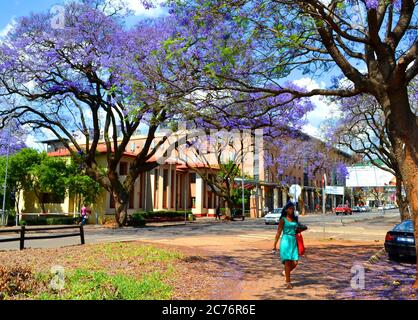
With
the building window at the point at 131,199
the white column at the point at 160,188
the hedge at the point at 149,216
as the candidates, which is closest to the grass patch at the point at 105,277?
the hedge at the point at 149,216

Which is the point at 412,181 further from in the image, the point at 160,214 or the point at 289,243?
the point at 160,214

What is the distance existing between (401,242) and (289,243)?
540cm

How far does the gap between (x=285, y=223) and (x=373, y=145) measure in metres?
22.1

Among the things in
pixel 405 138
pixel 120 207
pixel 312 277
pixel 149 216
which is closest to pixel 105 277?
pixel 312 277

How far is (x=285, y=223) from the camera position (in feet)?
26.4

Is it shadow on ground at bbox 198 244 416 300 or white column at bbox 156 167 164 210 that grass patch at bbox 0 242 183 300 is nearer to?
shadow on ground at bbox 198 244 416 300

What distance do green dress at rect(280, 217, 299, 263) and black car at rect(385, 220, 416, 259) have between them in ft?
17.0

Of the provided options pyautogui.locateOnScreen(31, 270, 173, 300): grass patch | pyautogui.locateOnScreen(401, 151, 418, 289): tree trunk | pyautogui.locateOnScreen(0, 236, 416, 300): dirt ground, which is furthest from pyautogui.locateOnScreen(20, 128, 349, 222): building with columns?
pyautogui.locateOnScreen(401, 151, 418, 289): tree trunk

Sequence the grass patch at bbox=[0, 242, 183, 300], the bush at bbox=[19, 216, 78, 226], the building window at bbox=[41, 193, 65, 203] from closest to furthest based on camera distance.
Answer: the grass patch at bbox=[0, 242, 183, 300], the bush at bbox=[19, 216, 78, 226], the building window at bbox=[41, 193, 65, 203]

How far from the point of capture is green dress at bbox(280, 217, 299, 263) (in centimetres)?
787

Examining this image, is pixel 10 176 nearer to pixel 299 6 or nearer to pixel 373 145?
pixel 373 145

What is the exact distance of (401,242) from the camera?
11641 millimetres

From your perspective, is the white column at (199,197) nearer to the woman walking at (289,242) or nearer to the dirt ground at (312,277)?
the dirt ground at (312,277)
